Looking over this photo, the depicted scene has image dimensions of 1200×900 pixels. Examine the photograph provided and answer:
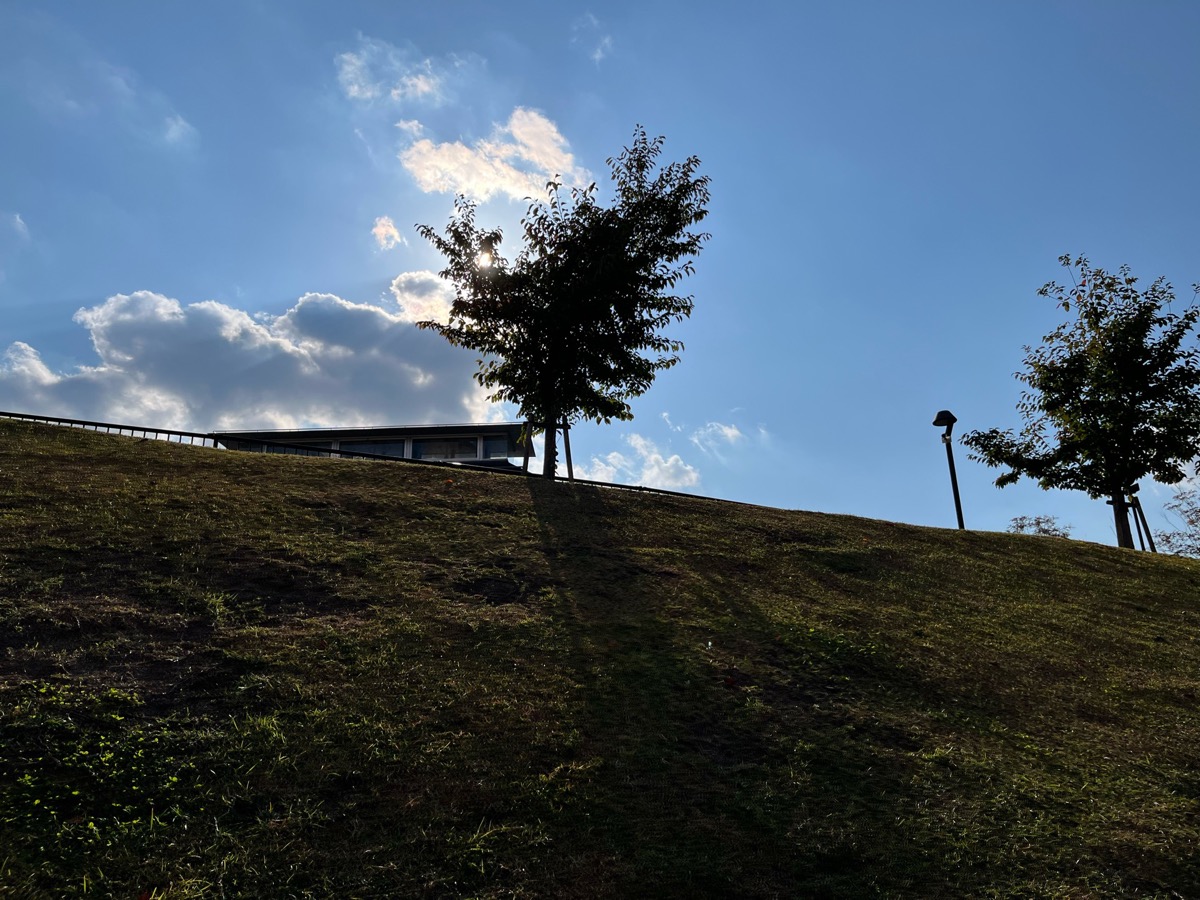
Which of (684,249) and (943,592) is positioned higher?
(684,249)

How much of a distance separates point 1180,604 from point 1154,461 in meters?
13.9

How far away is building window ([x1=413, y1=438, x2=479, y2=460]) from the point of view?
214 ft

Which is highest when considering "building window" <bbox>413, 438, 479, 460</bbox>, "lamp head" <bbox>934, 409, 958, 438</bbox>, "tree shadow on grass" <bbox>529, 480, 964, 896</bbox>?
"building window" <bbox>413, 438, 479, 460</bbox>

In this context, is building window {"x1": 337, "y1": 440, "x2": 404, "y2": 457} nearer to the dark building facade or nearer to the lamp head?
the dark building facade

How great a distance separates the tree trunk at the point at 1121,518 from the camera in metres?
26.2

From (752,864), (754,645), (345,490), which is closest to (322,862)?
(752,864)

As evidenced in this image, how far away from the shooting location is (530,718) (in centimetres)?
676

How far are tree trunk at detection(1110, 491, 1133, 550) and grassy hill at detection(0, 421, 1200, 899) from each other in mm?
15097

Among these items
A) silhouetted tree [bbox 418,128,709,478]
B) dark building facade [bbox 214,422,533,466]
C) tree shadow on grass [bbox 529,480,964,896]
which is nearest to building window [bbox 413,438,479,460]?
dark building facade [bbox 214,422,533,466]

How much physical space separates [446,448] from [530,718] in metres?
60.7

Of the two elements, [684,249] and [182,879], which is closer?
[182,879]

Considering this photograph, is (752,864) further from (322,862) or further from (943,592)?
(943,592)

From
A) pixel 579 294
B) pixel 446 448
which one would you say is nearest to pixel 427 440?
pixel 446 448

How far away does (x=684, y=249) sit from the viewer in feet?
76.3
